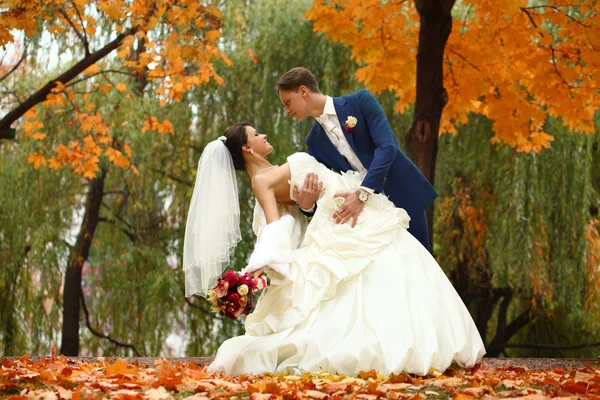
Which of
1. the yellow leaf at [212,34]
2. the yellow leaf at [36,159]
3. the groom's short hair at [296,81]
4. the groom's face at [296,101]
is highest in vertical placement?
the yellow leaf at [212,34]

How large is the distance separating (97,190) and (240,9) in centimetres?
282

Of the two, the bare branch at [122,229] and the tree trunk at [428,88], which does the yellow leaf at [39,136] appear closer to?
the bare branch at [122,229]

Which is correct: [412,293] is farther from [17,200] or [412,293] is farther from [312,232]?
[17,200]

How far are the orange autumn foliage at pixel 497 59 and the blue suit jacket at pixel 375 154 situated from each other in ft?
9.29

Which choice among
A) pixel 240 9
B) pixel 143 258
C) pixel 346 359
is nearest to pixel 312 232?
pixel 346 359

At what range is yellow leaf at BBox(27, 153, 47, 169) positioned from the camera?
8.32 meters

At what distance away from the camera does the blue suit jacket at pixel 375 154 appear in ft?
14.4

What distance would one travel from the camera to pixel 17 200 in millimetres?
8867

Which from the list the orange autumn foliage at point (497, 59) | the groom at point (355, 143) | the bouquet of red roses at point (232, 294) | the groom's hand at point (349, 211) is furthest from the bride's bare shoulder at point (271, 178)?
the orange autumn foliage at point (497, 59)

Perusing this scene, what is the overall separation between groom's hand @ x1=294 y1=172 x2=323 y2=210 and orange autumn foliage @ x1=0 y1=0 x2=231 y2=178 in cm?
282

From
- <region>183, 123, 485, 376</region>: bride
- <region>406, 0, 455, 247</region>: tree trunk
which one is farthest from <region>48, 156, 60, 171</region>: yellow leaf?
<region>183, 123, 485, 376</region>: bride

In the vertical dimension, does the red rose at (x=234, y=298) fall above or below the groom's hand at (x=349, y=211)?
below

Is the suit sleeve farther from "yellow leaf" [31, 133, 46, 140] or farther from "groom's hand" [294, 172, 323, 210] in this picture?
"yellow leaf" [31, 133, 46, 140]

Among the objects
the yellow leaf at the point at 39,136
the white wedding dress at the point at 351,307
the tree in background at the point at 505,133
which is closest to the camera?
the white wedding dress at the point at 351,307
